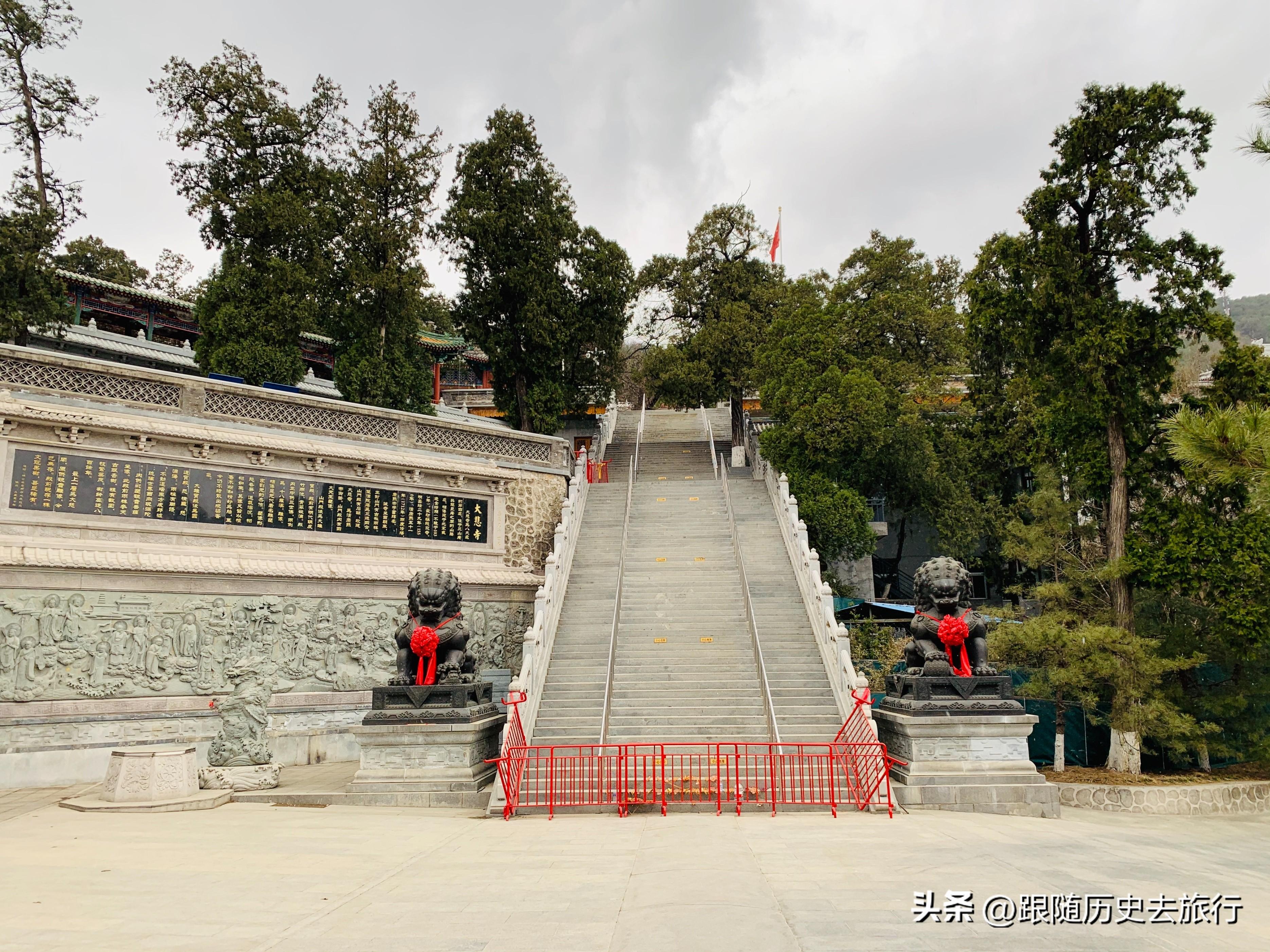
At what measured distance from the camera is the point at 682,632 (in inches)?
520

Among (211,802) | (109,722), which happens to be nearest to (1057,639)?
(211,802)

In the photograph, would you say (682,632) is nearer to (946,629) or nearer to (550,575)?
(550,575)

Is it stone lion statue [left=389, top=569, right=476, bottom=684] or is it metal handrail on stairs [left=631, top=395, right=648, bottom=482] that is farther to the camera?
metal handrail on stairs [left=631, top=395, right=648, bottom=482]

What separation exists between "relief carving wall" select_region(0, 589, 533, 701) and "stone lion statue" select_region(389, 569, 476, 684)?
1.37m

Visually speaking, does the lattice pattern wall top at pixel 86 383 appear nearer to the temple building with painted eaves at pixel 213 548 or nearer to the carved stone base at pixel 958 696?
the temple building with painted eaves at pixel 213 548

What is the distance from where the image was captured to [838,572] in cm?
2083

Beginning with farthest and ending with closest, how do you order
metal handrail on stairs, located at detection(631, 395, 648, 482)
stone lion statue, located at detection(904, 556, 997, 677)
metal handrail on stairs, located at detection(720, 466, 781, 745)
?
1. metal handrail on stairs, located at detection(631, 395, 648, 482)
2. metal handrail on stairs, located at detection(720, 466, 781, 745)
3. stone lion statue, located at detection(904, 556, 997, 677)

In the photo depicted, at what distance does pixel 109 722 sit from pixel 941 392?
18071mm

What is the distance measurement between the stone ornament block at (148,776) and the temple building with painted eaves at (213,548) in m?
2.45

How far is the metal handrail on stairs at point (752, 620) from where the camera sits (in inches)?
420

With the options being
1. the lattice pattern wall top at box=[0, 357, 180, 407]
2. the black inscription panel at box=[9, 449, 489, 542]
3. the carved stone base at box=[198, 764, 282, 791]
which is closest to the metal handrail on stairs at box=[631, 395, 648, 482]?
the black inscription panel at box=[9, 449, 489, 542]

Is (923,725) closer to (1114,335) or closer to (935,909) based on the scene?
(935,909)

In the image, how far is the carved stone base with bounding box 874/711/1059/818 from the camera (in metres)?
9.15

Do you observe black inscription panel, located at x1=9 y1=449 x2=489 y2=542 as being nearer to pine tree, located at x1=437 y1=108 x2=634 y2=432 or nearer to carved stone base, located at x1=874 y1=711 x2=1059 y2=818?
pine tree, located at x1=437 y1=108 x2=634 y2=432
